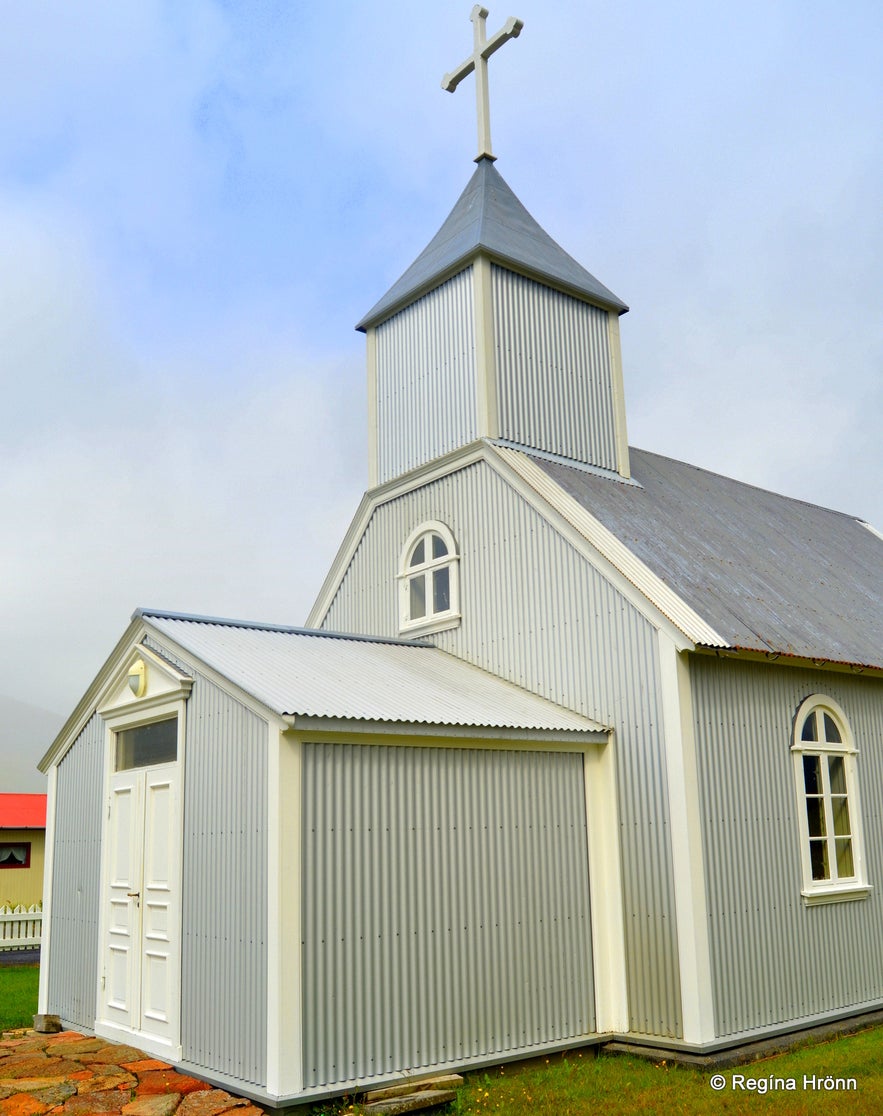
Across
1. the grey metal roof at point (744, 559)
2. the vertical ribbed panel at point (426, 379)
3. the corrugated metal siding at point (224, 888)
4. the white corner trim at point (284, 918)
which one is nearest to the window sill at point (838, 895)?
the grey metal roof at point (744, 559)

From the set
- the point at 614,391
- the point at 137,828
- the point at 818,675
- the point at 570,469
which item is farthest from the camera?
the point at 614,391

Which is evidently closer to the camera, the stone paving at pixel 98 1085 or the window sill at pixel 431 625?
the stone paving at pixel 98 1085

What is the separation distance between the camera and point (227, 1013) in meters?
9.12

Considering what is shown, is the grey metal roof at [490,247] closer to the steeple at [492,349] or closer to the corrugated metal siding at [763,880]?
the steeple at [492,349]

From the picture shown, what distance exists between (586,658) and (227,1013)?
5055 millimetres

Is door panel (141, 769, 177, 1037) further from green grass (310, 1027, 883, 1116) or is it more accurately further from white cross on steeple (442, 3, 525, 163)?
white cross on steeple (442, 3, 525, 163)

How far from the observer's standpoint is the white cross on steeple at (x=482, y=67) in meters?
15.4

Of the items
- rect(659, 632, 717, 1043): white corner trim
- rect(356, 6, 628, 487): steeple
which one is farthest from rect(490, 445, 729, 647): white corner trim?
rect(356, 6, 628, 487): steeple

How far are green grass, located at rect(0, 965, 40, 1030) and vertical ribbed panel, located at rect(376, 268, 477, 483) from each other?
325 inches

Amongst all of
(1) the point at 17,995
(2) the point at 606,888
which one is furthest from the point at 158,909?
(1) the point at 17,995

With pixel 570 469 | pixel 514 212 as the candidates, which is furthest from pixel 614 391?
pixel 514 212

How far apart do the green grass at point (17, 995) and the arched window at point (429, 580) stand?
6646 mm

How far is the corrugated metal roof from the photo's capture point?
9.68m

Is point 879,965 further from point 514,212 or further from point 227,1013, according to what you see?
point 514,212
